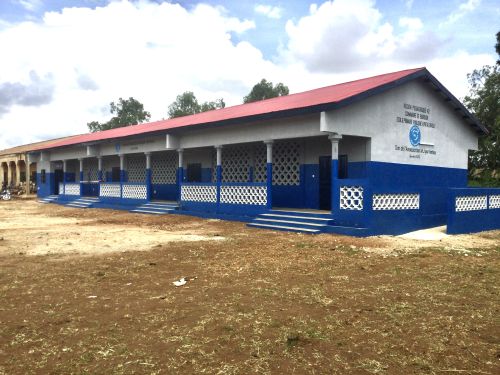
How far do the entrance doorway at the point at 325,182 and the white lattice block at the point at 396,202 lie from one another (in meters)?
2.79

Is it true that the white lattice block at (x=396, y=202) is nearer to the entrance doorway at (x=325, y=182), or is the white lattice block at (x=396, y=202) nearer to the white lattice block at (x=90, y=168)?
the entrance doorway at (x=325, y=182)

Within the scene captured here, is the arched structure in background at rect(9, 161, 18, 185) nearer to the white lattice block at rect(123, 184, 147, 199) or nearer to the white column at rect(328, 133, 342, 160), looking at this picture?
the white lattice block at rect(123, 184, 147, 199)

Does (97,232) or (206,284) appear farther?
(97,232)

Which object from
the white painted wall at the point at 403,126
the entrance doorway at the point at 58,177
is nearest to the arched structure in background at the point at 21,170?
the entrance doorway at the point at 58,177

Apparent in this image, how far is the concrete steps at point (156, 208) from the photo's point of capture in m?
17.8

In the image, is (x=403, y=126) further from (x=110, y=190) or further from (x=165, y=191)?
(x=110, y=190)

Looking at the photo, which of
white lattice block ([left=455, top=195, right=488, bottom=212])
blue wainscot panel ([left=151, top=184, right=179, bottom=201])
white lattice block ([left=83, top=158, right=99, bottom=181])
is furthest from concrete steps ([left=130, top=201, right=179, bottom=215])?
white lattice block ([left=455, top=195, right=488, bottom=212])

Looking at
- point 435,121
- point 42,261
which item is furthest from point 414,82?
point 42,261

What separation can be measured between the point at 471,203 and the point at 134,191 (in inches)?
588

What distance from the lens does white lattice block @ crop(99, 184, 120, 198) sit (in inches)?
853

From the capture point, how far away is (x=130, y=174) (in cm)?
2412

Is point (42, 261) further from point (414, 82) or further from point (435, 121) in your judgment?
point (435, 121)

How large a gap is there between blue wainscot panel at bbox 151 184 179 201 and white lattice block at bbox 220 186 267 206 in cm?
628

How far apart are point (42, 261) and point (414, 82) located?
39.7 ft
